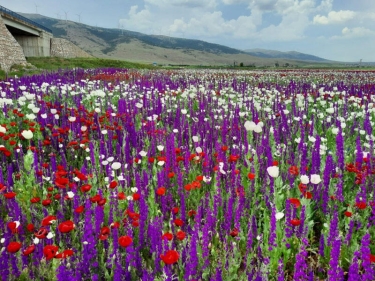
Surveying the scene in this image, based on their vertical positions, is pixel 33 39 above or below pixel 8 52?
above

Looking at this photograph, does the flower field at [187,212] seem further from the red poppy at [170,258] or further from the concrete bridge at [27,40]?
the concrete bridge at [27,40]

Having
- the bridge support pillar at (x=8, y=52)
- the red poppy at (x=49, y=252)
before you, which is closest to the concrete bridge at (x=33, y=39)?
the bridge support pillar at (x=8, y=52)

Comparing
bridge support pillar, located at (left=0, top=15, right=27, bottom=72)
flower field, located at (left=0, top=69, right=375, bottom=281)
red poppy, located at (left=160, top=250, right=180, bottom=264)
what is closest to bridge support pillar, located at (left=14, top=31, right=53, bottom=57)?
bridge support pillar, located at (left=0, top=15, right=27, bottom=72)

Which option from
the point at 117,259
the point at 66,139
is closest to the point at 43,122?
the point at 66,139

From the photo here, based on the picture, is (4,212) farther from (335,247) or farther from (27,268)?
(335,247)

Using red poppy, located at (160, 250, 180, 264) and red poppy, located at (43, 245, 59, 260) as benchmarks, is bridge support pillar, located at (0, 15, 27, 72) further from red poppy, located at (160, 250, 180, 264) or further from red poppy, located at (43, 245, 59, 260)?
red poppy, located at (160, 250, 180, 264)

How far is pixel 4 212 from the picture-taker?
3.57 m

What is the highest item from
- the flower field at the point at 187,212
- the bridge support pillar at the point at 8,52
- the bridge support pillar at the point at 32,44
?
the bridge support pillar at the point at 32,44

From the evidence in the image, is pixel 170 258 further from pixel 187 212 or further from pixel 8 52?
pixel 8 52

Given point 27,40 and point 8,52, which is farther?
point 27,40

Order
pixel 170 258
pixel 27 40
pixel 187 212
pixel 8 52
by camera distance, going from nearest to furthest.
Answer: pixel 170 258
pixel 187 212
pixel 8 52
pixel 27 40

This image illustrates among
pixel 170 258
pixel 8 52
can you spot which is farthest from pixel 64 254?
pixel 8 52

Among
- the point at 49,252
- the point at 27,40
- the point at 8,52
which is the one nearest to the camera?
the point at 49,252

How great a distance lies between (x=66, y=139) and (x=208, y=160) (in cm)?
292
